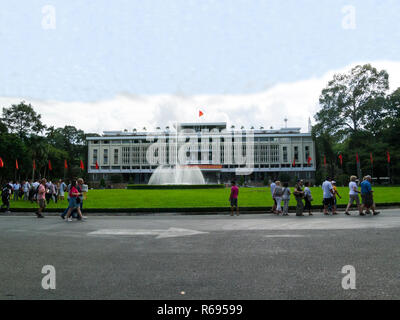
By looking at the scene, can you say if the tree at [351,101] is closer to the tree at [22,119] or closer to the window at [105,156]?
the tree at [22,119]

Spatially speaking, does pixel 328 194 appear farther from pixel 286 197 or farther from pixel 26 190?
pixel 26 190

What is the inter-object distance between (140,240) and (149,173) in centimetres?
9815

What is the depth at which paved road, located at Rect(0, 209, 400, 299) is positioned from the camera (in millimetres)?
4957

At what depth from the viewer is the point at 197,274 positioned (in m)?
5.91

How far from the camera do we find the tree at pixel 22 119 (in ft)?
206

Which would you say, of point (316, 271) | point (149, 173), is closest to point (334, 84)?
point (316, 271)

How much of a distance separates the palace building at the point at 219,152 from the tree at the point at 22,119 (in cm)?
4249

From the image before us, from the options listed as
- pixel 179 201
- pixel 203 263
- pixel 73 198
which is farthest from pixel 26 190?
pixel 203 263

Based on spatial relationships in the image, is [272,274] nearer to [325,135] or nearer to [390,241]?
[390,241]

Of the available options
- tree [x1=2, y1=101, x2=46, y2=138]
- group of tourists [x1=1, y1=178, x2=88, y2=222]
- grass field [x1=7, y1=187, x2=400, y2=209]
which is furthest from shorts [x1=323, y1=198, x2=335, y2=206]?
tree [x1=2, y1=101, x2=46, y2=138]

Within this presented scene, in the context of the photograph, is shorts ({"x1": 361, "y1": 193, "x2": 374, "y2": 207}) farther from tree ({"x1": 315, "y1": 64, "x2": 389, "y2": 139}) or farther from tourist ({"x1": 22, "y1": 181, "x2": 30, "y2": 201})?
tree ({"x1": 315, "y1": 64, "x2": 389, "y2": 139})

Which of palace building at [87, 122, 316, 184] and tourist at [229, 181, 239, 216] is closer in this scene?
tourist at [229, 181, 239, 216]

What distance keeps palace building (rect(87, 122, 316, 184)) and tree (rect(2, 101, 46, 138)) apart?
42492 mm

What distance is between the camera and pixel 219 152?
103062mm
